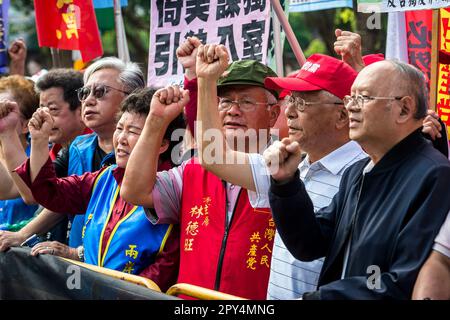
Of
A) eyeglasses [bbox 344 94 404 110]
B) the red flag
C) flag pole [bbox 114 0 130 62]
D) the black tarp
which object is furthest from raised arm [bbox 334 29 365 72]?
the red flag

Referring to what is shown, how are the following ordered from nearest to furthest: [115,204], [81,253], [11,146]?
[115,204], [81,253], [11,146]

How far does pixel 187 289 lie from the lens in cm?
376

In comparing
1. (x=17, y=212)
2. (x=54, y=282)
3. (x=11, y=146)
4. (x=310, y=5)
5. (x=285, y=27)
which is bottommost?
(x=17, y=212)

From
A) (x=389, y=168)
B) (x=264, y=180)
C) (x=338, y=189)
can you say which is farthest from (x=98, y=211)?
(x=389, y=168)

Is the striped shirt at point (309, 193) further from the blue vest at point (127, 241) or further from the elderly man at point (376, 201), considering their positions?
the blue vest at point (127, 241)

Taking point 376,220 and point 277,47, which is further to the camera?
point 277,47

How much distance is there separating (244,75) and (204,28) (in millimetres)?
1652

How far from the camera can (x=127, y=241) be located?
4.73 m

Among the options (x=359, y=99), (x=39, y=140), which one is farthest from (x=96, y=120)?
(x=359, y=99)

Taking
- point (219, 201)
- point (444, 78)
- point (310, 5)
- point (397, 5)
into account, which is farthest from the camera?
point (310, 5)

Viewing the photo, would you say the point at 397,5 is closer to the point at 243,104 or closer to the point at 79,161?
the point at 243,104

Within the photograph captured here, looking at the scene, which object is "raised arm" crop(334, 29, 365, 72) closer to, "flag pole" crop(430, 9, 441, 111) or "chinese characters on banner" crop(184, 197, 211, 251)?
"flag pole" crop(430, 9, 441, 111)

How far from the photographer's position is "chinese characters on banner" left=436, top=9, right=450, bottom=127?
601cm

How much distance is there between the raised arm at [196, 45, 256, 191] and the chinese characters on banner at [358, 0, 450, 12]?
5.52 ft
